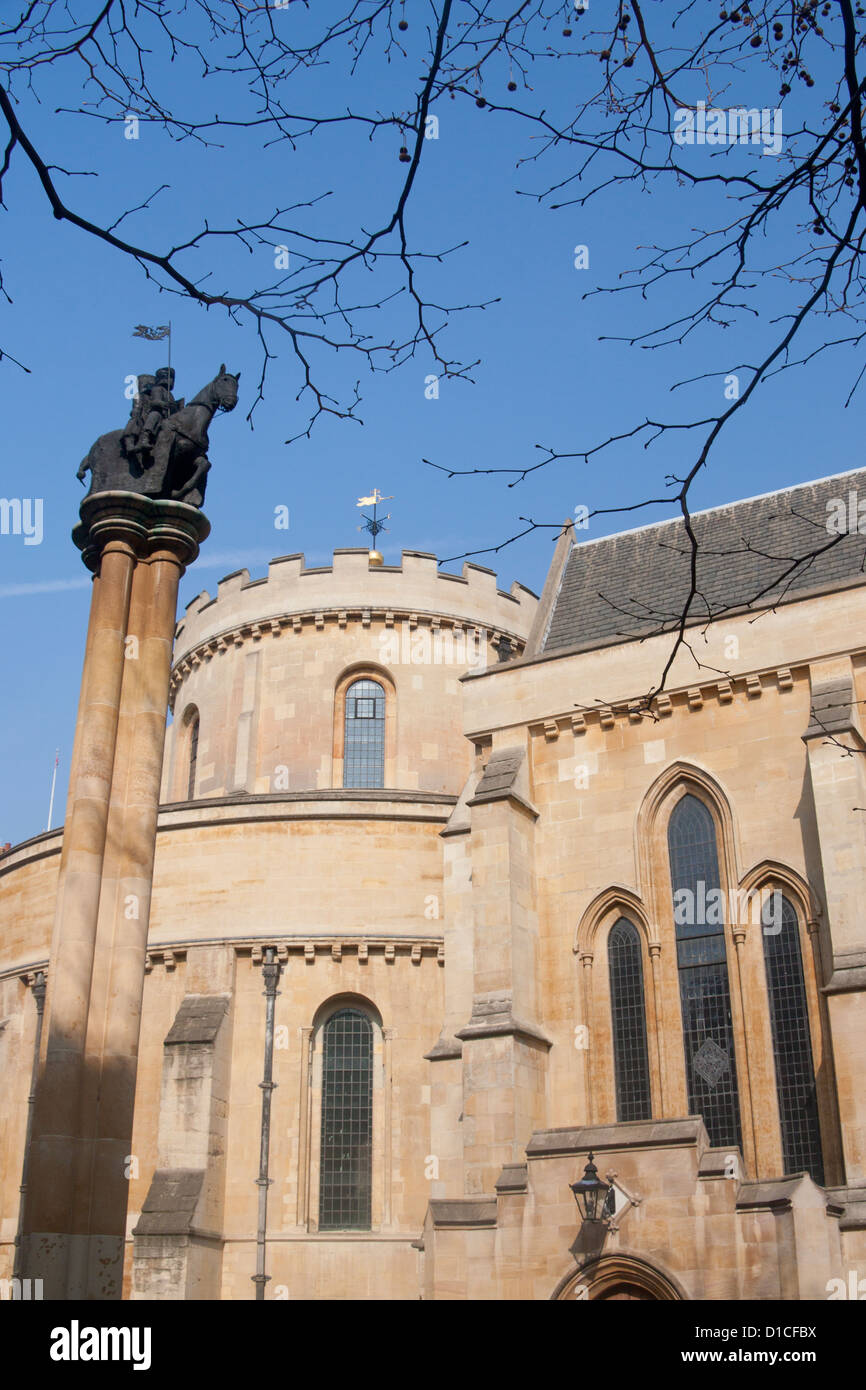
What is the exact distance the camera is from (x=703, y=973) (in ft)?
61.7

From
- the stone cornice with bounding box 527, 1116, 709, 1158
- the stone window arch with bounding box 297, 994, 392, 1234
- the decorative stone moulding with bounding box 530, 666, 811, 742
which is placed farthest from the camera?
the stone window arch with bounding box 297, 994, 392, 1234

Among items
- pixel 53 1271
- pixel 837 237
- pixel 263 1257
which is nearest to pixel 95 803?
pixel 53 1271

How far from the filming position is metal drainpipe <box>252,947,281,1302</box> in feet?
70.1

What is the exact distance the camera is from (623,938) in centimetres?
1955

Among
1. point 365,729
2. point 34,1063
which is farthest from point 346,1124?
point 365,729

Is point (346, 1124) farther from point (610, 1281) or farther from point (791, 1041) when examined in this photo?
point (610, 1281)

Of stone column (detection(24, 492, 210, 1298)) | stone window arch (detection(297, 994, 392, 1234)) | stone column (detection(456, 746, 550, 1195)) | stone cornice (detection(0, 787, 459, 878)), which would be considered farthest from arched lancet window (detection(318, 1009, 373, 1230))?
stone column (detection(24, 492, 210, 1298))

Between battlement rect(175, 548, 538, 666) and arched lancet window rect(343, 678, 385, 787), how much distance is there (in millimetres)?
1634

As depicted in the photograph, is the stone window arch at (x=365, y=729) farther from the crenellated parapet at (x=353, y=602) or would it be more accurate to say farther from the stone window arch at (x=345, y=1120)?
the stone window arch at (x=345, y=1120)

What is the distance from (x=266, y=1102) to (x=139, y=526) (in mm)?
14044

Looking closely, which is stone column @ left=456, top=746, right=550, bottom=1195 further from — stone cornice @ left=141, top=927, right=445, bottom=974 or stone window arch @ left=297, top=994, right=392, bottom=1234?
stone window arch @ left=297, top=994, right=392, bottom=1234

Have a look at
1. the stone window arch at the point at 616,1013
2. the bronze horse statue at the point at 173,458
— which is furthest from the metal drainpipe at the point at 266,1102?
the bronze horse statue at the point at 173,458

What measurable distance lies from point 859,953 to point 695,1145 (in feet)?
11.1

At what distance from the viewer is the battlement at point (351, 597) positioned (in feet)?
101
